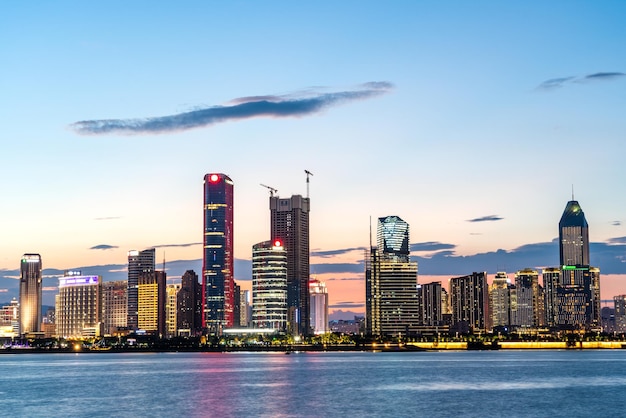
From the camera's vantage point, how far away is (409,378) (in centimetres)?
16488

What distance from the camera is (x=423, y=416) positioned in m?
97.4

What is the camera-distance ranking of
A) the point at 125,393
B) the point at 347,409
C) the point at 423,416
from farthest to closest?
the point at 125,393
the point at 347,409
the point at 423,416

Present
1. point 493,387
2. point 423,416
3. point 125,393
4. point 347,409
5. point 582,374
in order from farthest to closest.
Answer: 1. point 582,374
2. point 493,387
3. point 125,393
4. point 347,409
5. point 423,416

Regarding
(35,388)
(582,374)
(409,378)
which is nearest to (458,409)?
(409,378)

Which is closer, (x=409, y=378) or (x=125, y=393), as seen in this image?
(x=125, y=393)

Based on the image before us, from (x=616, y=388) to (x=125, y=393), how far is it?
72.2m

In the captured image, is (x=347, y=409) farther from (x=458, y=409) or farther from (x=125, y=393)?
(x=125, y=393)

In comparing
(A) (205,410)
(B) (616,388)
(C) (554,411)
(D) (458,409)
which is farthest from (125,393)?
(B) (616,388)

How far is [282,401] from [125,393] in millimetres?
27665

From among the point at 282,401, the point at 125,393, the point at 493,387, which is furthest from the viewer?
the point at 493,387

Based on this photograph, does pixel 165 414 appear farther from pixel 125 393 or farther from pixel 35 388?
pixel 35 388

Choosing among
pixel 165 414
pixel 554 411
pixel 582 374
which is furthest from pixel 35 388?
pixel 582 374

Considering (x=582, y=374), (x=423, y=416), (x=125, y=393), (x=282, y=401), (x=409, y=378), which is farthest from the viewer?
(x=582, y=374)

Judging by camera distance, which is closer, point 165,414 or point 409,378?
point 165,414
